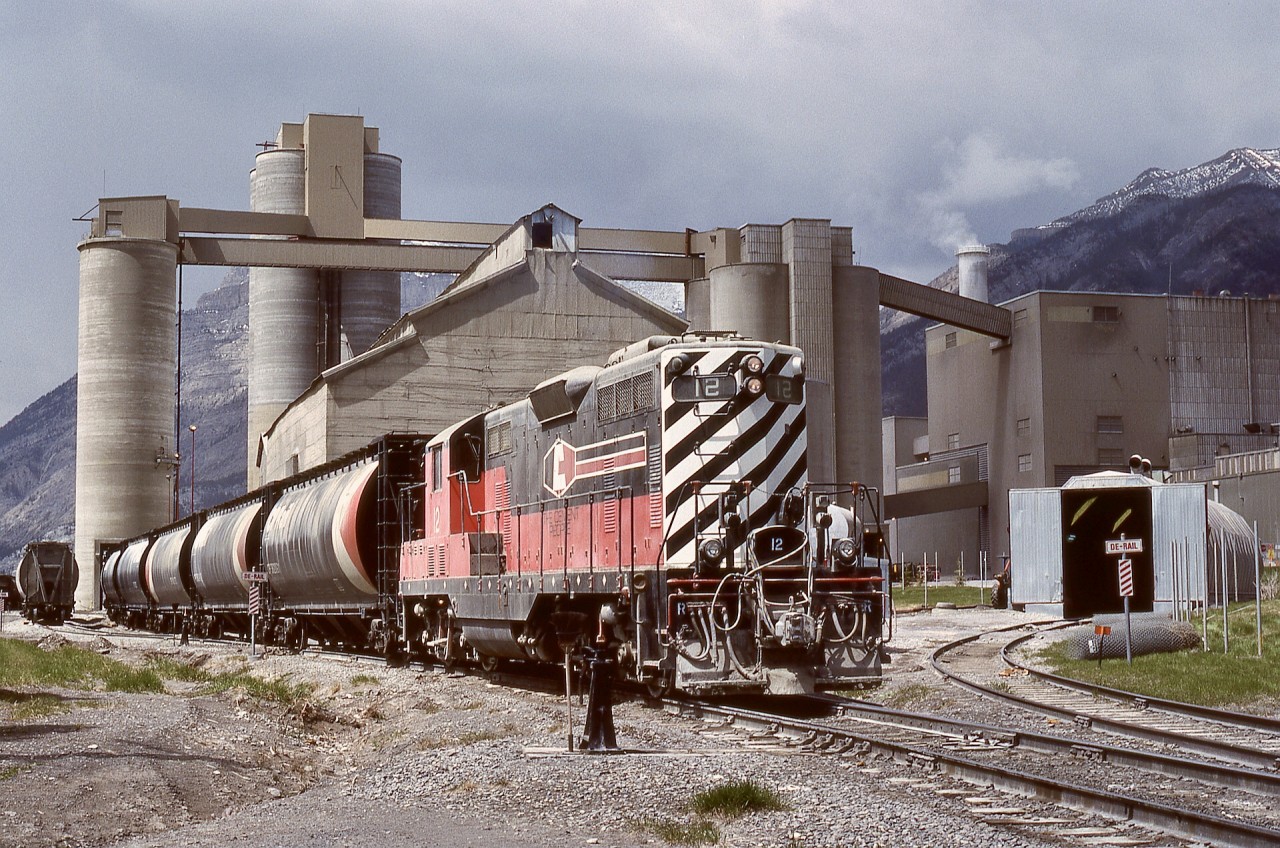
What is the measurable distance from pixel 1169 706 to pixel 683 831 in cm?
920

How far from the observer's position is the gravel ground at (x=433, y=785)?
853 centimetres

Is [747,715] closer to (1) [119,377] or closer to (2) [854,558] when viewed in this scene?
(2) [854,558]

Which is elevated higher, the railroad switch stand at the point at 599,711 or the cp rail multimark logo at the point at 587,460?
the cp rail multimark logo at the point at 587,460

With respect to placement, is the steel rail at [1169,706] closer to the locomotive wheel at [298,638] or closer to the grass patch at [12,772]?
the grass patch at [12,772]

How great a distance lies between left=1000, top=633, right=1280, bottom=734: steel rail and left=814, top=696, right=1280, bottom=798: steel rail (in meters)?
2.67

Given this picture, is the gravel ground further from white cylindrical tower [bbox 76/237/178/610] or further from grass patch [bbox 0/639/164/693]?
white cylindrical tower [bbox 76/237/178/610]

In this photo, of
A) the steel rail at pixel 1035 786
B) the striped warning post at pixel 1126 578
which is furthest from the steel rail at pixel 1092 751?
the striped warning post at pixel 1126 578

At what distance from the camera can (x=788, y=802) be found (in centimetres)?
915

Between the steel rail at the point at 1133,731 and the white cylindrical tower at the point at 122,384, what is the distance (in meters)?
56.4

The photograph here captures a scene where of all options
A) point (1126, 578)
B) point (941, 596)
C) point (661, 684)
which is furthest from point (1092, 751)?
point (941, 596)

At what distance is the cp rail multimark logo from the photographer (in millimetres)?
15766

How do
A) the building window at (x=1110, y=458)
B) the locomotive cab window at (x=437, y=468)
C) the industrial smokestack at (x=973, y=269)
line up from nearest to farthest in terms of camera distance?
the locomotive cab window at (x=437, y=468)
the building window at (x=1110, y=458)
the industrial smokestack at (x=973, y=269)

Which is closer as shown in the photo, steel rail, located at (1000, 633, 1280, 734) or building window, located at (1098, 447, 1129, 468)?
steel rail, located at (1000, 633, 1280, 734)

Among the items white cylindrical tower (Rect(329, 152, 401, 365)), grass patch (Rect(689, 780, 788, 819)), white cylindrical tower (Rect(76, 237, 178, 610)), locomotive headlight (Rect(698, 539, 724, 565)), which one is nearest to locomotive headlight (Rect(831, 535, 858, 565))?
locomotive headlight (Rect(698, 539, 724, 565))
